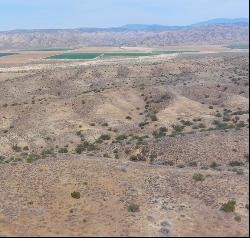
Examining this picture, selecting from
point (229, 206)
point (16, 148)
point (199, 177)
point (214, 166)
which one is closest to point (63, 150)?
point (16, 148)

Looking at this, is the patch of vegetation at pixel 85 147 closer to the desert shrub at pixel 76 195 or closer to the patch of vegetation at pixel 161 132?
the patch of vegetation at pixel 161 132

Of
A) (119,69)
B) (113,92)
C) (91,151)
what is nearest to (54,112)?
(113,92)

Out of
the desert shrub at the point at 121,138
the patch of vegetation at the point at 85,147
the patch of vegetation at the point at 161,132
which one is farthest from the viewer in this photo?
the patch of vegetation at the point at 161,132

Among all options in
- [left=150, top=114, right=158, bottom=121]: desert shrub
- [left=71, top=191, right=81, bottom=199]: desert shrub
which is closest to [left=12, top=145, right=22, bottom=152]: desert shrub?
[left=150, top=114, right=158, bottom=121]: desert shrub

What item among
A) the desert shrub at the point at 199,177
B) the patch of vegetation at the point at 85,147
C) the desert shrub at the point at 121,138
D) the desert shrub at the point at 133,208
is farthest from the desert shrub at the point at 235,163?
Result: the desert shrub at the point at 121,138

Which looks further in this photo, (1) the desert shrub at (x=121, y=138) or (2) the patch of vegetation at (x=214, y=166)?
(1) the desert shrub at (x=121, y=138)

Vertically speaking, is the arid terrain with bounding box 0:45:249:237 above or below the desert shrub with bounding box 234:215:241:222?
below

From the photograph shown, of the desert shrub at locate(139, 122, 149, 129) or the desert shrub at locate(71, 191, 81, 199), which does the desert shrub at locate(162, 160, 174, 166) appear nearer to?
the desert shrub at locate(71, 191, 81, 199)

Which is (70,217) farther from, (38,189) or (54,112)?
(54,112)

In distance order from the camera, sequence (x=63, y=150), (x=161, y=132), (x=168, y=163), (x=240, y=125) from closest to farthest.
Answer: (x=168, y=163) → (x=240, y=125) → (x=63, y=150) → (x=161, y=132)

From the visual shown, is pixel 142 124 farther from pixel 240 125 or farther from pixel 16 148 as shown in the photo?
pixel 16 148
